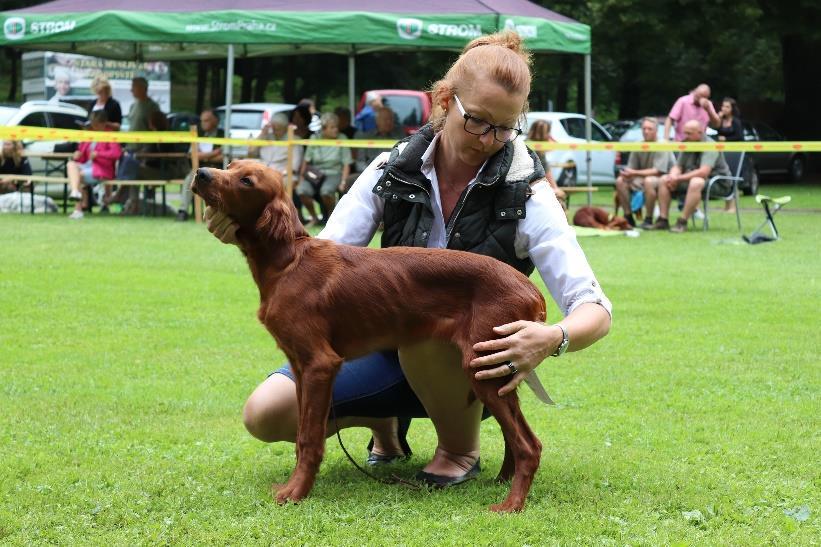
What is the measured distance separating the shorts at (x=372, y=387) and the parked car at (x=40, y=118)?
17.7 metres

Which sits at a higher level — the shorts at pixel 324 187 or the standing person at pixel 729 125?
the standing person at pixel 729 125

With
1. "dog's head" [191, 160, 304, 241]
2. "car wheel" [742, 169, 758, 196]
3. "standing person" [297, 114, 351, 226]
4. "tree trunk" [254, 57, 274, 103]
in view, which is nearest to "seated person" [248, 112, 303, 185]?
"standing person" [297, 114, 351, 226]

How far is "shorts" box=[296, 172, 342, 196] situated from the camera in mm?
15617

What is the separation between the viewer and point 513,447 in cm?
358

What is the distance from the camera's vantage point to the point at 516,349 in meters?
3.45

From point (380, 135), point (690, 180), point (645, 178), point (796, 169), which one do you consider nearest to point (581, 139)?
point (796, 169)

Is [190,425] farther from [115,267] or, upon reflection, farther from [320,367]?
[115,267]

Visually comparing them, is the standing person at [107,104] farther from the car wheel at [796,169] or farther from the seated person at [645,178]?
the car wheel at [796,169]

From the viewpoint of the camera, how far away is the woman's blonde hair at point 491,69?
3.60m

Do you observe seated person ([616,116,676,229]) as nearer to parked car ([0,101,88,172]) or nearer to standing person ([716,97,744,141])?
standing person ([716,97,744,141])

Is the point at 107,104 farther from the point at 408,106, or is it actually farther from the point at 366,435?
the point at 366,435

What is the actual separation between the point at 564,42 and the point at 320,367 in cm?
1375

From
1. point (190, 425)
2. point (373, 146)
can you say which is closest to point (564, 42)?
point (373, 146)

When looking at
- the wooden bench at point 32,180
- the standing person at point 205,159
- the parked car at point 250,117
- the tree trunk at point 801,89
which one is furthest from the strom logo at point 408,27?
the tree trunk at point 801,89
